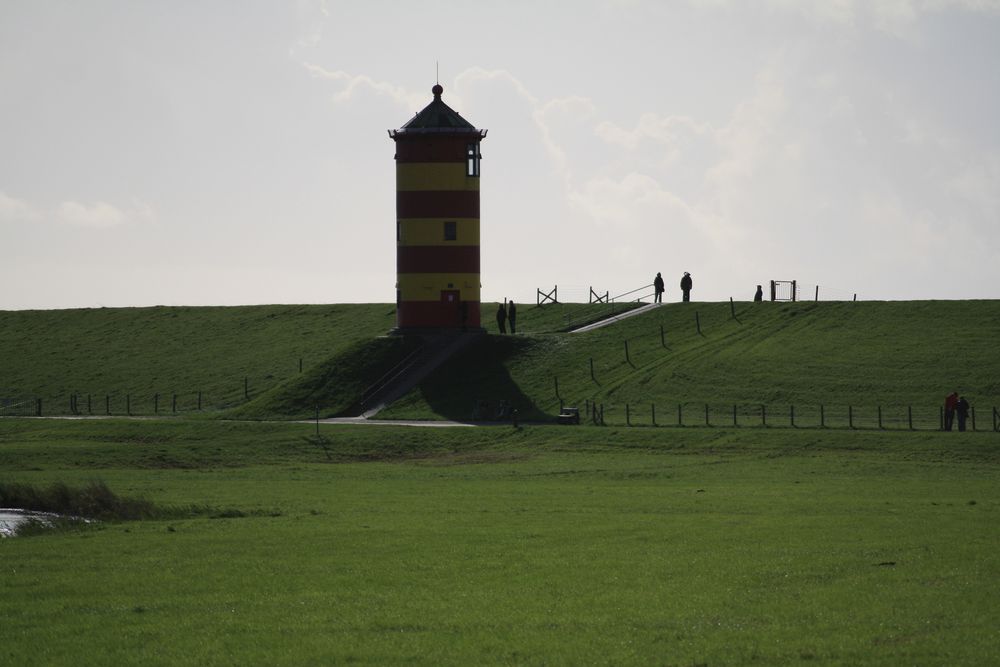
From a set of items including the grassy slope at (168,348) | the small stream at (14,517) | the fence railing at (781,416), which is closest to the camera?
the small stream at (14,517)

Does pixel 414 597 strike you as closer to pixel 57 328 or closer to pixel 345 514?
pixel 345 514

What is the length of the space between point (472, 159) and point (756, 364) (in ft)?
60.0

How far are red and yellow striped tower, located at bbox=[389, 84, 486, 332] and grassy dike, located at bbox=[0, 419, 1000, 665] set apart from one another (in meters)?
29.5

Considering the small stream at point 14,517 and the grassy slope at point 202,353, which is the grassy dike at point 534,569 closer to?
the small stream at point 14,517

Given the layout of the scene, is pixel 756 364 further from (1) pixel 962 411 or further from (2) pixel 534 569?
(2) pixel 534 569

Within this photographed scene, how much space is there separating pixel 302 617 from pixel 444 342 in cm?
5832

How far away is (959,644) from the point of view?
19422 mm

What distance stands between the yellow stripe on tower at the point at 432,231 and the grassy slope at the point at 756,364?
6.18 metres

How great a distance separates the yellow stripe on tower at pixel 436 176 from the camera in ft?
256

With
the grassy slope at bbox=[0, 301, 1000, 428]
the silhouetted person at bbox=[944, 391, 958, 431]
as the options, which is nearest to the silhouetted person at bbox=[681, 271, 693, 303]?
the grassy slope at bbox=[0, 301, 1000, 428]

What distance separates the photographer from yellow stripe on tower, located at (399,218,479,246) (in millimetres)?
78250

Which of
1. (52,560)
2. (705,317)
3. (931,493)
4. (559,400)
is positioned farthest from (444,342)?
(52,560)

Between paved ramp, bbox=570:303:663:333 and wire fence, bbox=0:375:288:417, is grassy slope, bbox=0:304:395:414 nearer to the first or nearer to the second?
wire fence, bbox=0:375:288:417

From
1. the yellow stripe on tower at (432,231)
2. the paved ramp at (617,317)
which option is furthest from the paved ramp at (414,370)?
the paved ramp at (617,317)
